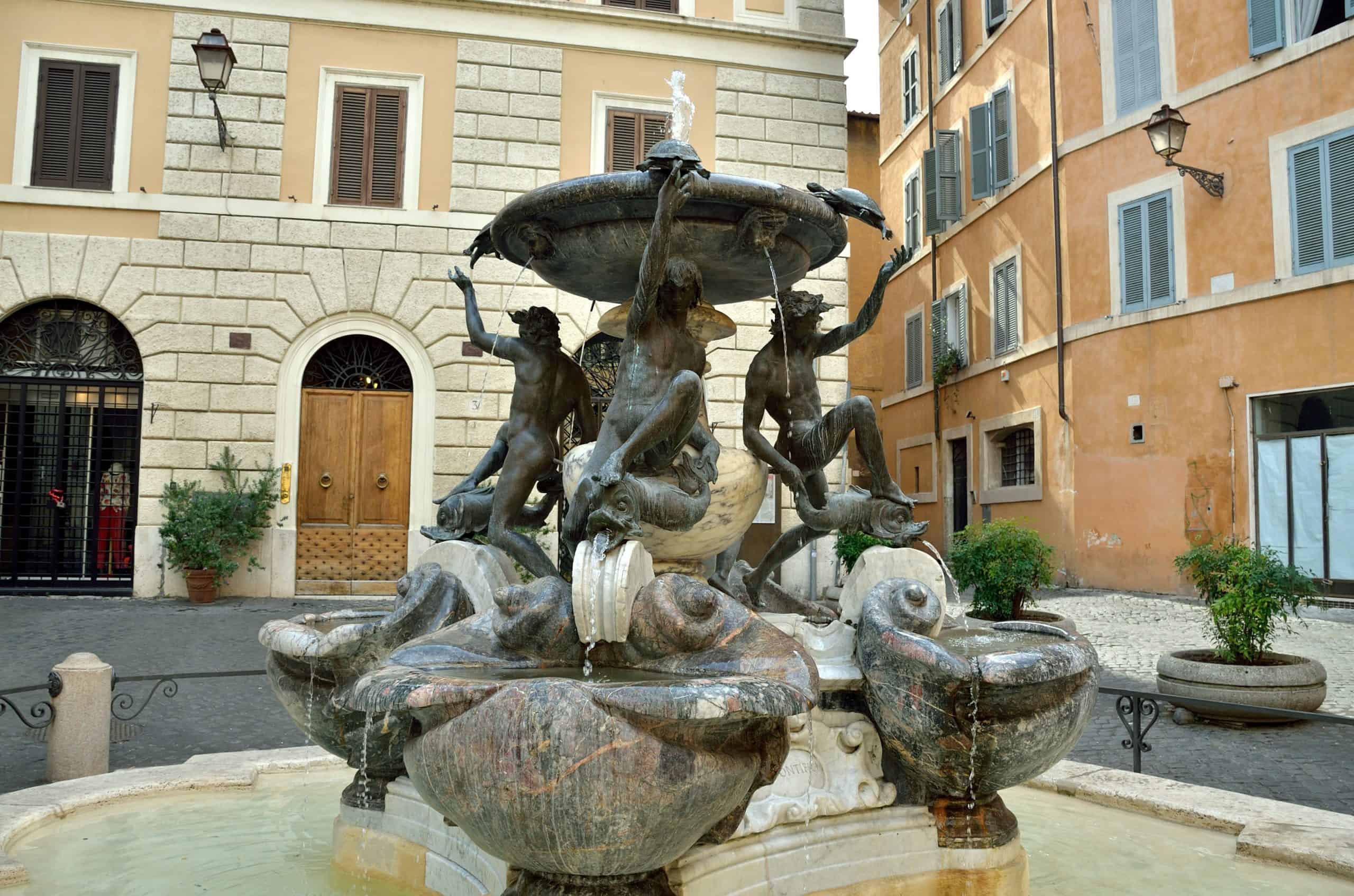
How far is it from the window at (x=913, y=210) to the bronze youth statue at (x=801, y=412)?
18.5m

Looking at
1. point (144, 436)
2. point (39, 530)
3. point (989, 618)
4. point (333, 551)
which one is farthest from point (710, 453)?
point (39, 530)

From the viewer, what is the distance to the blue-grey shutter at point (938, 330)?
853 inches

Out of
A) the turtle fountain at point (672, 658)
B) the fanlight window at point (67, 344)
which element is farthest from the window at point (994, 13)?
the turtle fountain at point (672, 658)

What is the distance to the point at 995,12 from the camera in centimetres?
1939

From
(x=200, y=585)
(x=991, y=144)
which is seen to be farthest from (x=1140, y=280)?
(x=200, y=585)

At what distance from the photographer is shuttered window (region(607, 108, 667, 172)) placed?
14266mm

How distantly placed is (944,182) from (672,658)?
784 inches

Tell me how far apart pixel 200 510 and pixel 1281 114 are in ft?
47.8

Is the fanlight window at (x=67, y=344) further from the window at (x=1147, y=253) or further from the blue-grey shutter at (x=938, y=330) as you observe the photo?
the blue-grey shutter at (x=938, y=330)

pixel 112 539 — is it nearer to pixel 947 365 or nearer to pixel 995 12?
pixel 947 365

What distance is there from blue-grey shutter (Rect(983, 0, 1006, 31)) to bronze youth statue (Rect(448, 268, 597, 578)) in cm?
1766

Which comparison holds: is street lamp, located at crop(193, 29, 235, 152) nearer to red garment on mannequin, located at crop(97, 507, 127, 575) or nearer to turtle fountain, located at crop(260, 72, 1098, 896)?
red garment on mannequin, located at crop(97, 507, 127, 575)

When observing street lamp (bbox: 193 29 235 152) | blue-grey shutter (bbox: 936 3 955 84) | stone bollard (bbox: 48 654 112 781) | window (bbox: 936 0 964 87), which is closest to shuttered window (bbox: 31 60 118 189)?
street lamp (bbox: 193 29 235 152)

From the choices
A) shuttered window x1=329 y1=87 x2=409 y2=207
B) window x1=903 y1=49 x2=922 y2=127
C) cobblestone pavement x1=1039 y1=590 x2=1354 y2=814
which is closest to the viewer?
cobblestone pavement x1=1039 y1=590 x2=1354 y2=814
